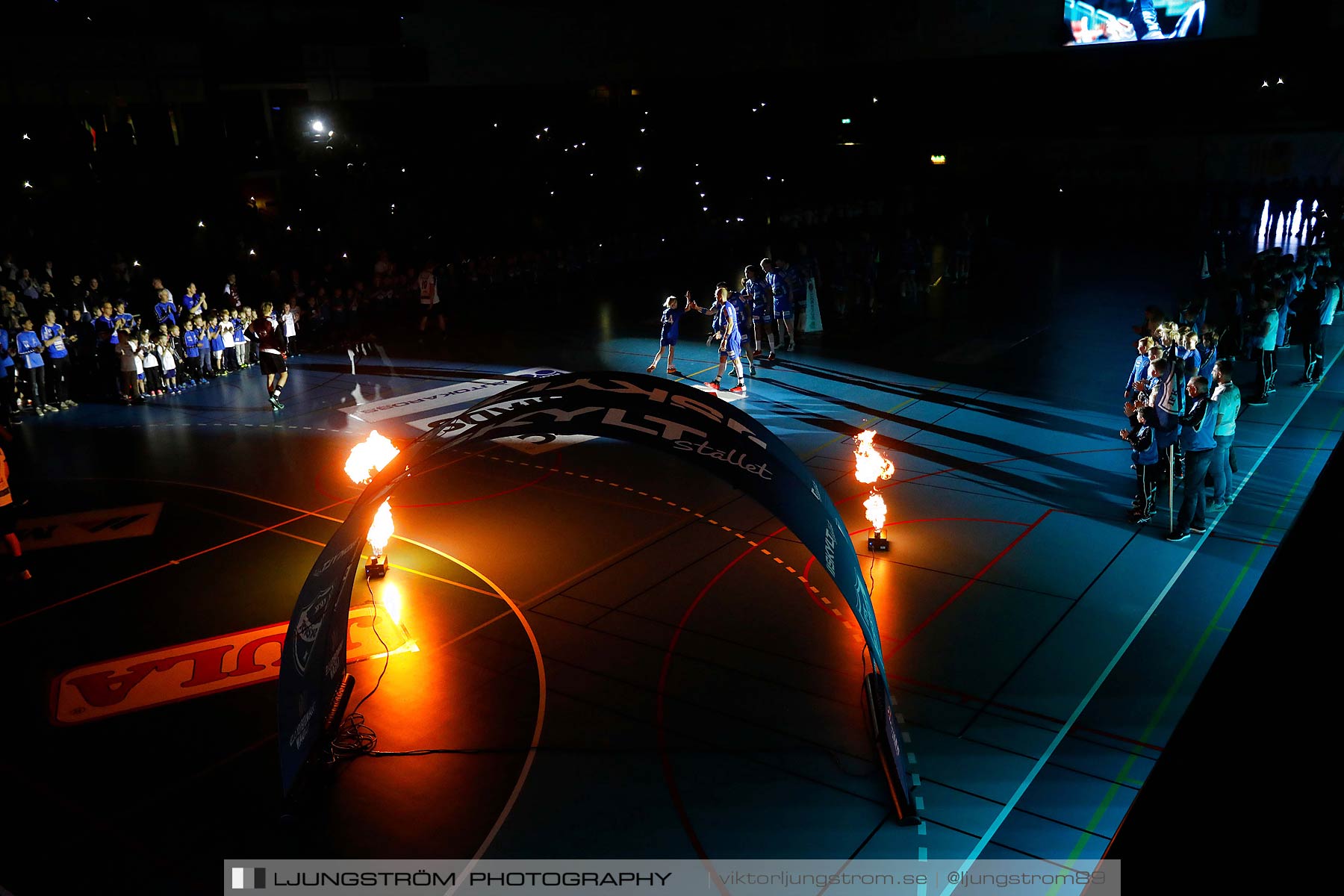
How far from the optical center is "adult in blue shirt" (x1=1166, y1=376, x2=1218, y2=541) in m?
10.6

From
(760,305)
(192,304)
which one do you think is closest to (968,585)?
(760,305)

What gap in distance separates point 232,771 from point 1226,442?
36.3ft

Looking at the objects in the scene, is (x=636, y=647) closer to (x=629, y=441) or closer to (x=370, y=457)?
(x=629, y=441)

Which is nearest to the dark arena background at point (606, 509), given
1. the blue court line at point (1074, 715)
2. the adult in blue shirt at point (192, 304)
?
the blue court line at point (1074, 715)

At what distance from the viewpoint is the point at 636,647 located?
9.21 meters

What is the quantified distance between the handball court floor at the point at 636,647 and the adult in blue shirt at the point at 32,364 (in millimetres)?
2684

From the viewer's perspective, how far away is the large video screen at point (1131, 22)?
31.1m

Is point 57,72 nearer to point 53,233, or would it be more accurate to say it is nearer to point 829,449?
point 53,233

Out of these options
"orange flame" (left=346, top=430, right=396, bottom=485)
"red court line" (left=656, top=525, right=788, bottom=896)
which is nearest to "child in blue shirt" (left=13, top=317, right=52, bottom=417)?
"orange flame" (left=346, top=430, right=396, bottom=485)

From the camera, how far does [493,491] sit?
547 inches

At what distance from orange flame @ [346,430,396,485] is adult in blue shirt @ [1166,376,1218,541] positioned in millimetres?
9358

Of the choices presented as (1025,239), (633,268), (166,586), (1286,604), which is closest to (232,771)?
(166,586)

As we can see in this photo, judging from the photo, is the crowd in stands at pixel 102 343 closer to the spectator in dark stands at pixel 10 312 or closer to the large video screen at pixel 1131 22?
the spectator in dark stands at pixel 10 312

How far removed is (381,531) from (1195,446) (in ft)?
30.0
